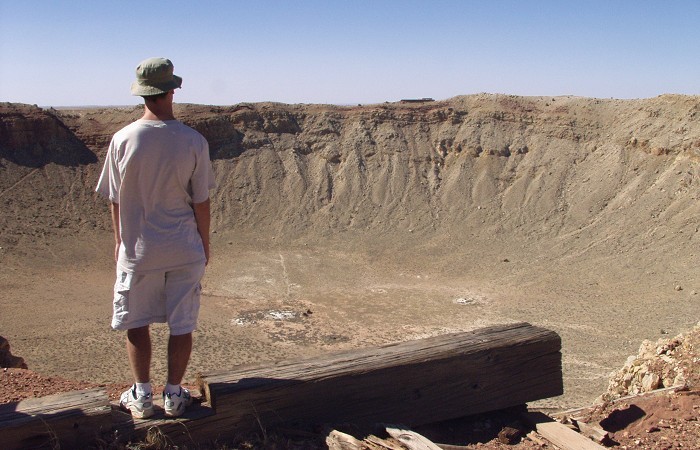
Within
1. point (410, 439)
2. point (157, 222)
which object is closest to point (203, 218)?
point (157, 222)

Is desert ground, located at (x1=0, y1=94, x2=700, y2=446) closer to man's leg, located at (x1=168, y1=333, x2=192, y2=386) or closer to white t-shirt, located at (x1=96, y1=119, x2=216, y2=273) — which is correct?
man's leg, located at (x1=168, y1=333, x2=192, y2=386)

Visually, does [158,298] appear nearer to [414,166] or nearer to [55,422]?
[55,422]

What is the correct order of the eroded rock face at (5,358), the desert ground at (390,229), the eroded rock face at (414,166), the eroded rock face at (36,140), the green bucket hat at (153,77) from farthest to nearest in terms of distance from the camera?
the eroded rock face at (36,140) → the eroded rock face at (414,166) → the desert ground at (390,229) → the eroded rock face at (5,358) → the green bucket hat at (153,77)

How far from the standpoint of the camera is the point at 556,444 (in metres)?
4.14

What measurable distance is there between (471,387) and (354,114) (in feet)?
111

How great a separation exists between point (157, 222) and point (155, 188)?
0.20 metres

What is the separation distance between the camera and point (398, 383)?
4.21 m

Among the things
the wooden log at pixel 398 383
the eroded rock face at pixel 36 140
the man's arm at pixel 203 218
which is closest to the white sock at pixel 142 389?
the wooden log at pixel 398 383

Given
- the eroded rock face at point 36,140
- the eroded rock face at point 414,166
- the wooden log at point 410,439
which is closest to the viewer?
the wooden log at point 410,439

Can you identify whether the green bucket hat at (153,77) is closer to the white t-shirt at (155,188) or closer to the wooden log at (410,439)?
the white t-shirt at (155,188)

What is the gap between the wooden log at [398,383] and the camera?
3.88 meters

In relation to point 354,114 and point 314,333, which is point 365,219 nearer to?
point 354,114

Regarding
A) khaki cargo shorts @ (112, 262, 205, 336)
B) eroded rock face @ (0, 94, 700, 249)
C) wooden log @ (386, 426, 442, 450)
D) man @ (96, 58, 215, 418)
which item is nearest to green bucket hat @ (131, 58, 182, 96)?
man @ (96, 58, 215, 418)

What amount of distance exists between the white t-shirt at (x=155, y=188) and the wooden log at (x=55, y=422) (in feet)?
2.54
